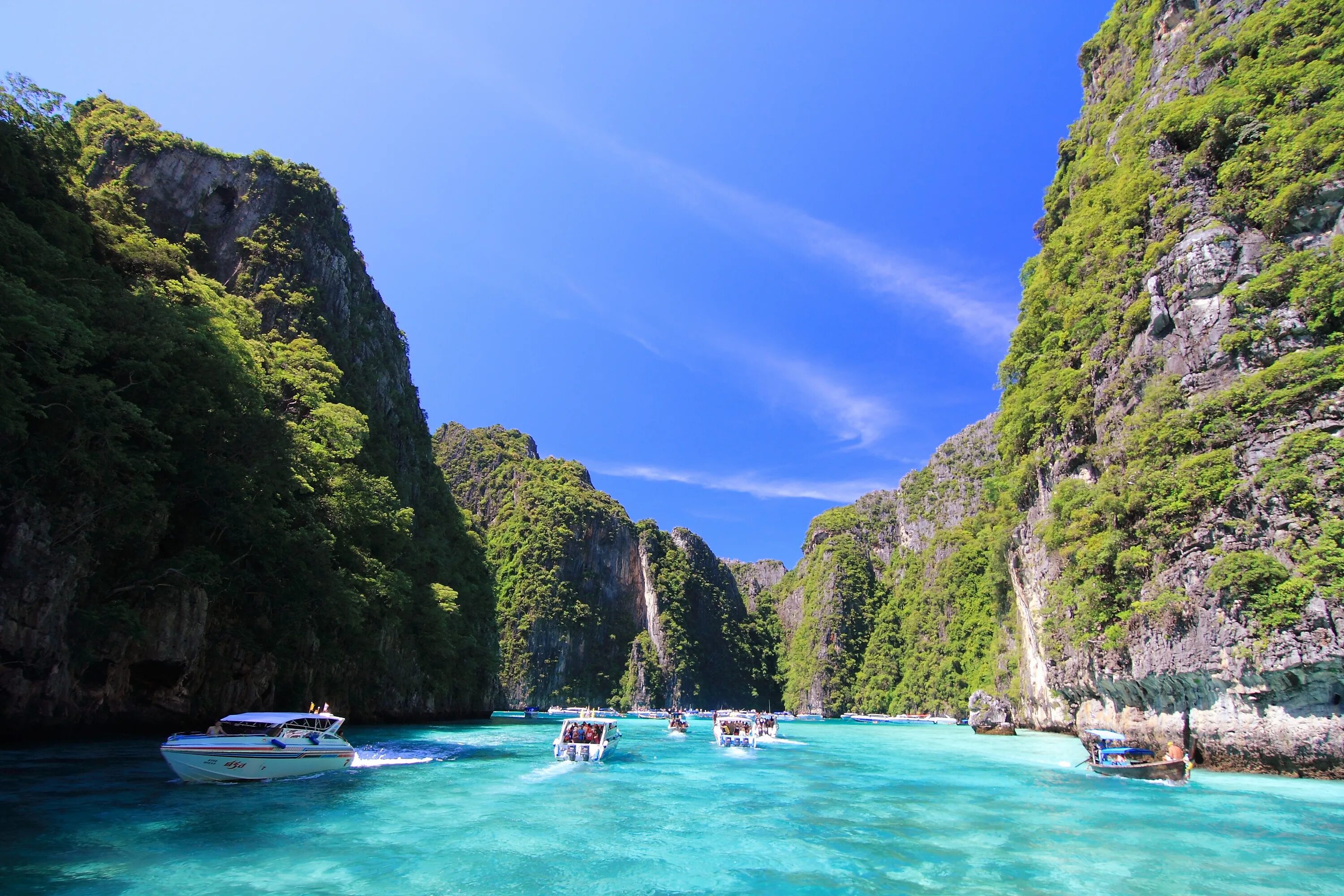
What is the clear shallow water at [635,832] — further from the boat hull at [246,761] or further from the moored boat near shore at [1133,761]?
the moored boat near shore at [1133,761]

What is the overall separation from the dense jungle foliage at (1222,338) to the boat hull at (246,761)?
28.5 m

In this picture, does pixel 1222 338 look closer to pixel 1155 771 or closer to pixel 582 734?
pixel 1155 771

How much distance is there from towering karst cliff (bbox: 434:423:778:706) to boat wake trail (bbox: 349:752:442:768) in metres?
80.1

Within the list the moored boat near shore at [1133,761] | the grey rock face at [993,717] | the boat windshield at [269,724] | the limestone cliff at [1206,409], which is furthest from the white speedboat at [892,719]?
the boat windshield at [269,724]

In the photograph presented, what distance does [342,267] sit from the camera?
5494 centimetres

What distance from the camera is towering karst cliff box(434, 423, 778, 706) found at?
4427 inches

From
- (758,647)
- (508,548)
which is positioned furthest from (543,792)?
(758,647)

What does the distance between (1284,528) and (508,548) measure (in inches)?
4536

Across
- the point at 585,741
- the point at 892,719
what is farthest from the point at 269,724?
the point at 892,719

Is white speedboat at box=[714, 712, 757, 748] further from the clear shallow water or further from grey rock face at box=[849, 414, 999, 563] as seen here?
grey rock face at box=[849, 414, 999, 563]

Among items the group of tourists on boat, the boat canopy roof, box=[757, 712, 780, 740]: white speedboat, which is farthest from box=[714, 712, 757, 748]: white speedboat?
the boat canopy roof

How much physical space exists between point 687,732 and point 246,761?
4035cm

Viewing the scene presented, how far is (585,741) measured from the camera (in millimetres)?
27328

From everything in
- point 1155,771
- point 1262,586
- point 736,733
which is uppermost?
point 1262,586
